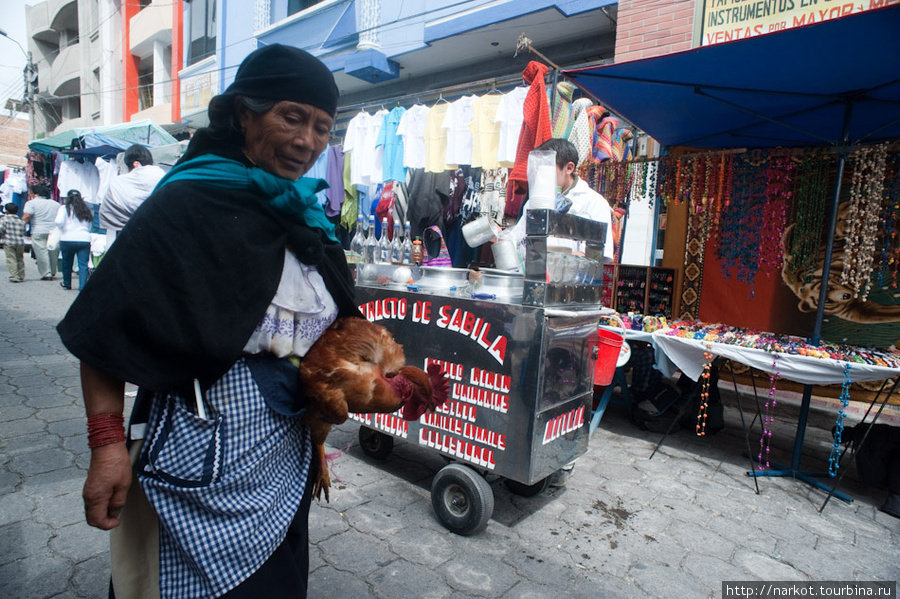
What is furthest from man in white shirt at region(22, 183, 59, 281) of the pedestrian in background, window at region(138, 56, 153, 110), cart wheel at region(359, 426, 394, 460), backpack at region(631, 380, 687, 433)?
backpack at region(631, 380, 687, 433)

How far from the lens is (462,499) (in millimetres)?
2785

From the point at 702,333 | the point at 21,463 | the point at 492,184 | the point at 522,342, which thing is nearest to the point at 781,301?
the point at 702,333

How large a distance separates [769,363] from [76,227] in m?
10.5

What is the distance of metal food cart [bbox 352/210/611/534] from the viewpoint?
2541 mm

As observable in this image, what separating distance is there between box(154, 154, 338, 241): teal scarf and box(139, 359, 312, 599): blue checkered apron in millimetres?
387

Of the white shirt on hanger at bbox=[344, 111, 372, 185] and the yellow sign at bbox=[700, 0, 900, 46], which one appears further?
the white shirt on hanger at bbox=[344, 111, 372, 185]

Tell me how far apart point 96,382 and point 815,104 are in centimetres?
513

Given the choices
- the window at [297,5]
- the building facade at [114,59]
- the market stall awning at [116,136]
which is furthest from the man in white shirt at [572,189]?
the building facade at [114,59]

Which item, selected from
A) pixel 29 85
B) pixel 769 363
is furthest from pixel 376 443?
pixel 29 85

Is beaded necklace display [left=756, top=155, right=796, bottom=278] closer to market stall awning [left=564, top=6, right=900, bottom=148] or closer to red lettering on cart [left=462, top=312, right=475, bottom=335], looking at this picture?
market stall awning [left=564, top=6, right=900, bottom=148]

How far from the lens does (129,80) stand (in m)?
19.0

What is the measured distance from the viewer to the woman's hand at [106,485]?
107 centimetres

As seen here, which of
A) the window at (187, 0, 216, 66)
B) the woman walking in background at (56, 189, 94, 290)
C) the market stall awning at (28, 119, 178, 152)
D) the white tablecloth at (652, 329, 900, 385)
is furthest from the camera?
the window at (187, 0, 216, 66)

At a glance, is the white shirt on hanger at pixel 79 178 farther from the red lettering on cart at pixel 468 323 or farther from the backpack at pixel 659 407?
the backpack at pixel 659 407
